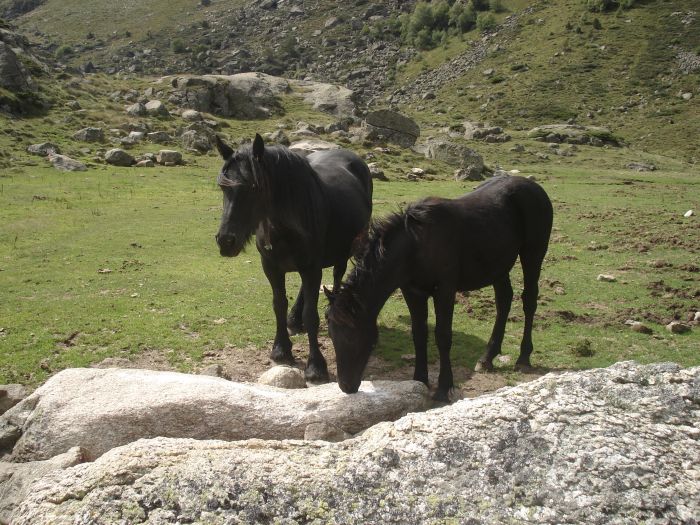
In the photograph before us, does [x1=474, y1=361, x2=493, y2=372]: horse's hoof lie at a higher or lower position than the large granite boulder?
higher

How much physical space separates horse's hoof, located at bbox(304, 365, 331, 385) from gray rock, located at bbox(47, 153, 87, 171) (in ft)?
69.7

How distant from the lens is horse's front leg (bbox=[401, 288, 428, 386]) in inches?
267

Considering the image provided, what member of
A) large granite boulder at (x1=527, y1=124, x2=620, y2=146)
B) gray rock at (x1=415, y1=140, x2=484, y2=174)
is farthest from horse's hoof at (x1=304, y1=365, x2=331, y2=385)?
large granite boulder at (x1=527, y1=124, x2=620, y2=146)

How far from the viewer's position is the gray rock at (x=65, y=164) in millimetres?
25081

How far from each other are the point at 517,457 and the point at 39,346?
842 centimetres

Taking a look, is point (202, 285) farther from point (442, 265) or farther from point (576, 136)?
point (576, 136)

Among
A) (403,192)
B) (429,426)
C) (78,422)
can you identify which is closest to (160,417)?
(78,422)

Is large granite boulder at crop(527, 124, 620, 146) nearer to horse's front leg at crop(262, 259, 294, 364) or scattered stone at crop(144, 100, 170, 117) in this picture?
scattered stone at crop(144, 100, 170, 117)

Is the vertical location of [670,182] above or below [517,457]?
below

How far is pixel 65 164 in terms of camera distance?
82.9 feet

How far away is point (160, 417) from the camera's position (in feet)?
18.2

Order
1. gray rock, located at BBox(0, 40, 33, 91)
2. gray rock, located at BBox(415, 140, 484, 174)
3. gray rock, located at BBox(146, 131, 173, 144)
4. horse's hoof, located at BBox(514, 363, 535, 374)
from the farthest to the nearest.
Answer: gray rock, located at BBox(0, 40, 33, 91)
gray rock, located at BBox(146, 131, 173, 144)
gray rock, located at BBox(415, 140, 484, 174)
horse's hoof, located at BBox(514, 363, 535, 374)

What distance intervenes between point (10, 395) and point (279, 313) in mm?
3516

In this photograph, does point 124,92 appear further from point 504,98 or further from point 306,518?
point 306,518
